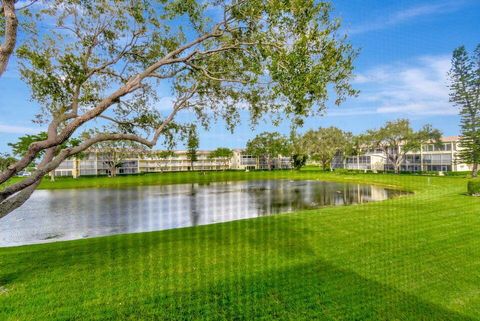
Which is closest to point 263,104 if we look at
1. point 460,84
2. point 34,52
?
point 34,52

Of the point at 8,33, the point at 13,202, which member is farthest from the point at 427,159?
the point at 8,33

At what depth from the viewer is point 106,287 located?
7.33 m

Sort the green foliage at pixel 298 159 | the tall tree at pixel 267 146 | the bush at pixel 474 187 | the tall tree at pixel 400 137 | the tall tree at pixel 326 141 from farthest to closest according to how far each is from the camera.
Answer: the tall tree at pixel 267 146
the green foliage at pixel 298 159
the tall tree at pixel 326 141
the tall tree at pixel 400 137
the bush at pixel 474 187

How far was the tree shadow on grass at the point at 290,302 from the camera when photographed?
6.03 m

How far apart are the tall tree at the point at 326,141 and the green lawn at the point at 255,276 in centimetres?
8436

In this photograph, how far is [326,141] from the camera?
9575 cm

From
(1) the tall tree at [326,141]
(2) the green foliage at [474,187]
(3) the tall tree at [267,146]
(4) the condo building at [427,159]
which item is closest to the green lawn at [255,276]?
(2) the green foliage at [474,187]

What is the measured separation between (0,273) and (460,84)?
71284 millimetres

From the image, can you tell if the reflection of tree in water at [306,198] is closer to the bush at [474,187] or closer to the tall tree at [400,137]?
the bush at [474,187]

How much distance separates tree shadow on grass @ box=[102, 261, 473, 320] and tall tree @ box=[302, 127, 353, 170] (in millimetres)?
91719

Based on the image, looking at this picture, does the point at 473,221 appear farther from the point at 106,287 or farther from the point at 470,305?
the point at 106,287

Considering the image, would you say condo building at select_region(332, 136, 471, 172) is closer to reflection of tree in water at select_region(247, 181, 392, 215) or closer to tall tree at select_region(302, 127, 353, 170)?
tall tree at select_region(302, 127, 353, 170)

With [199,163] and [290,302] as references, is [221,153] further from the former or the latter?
[290,302]

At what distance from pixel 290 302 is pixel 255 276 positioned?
5.39 feet
